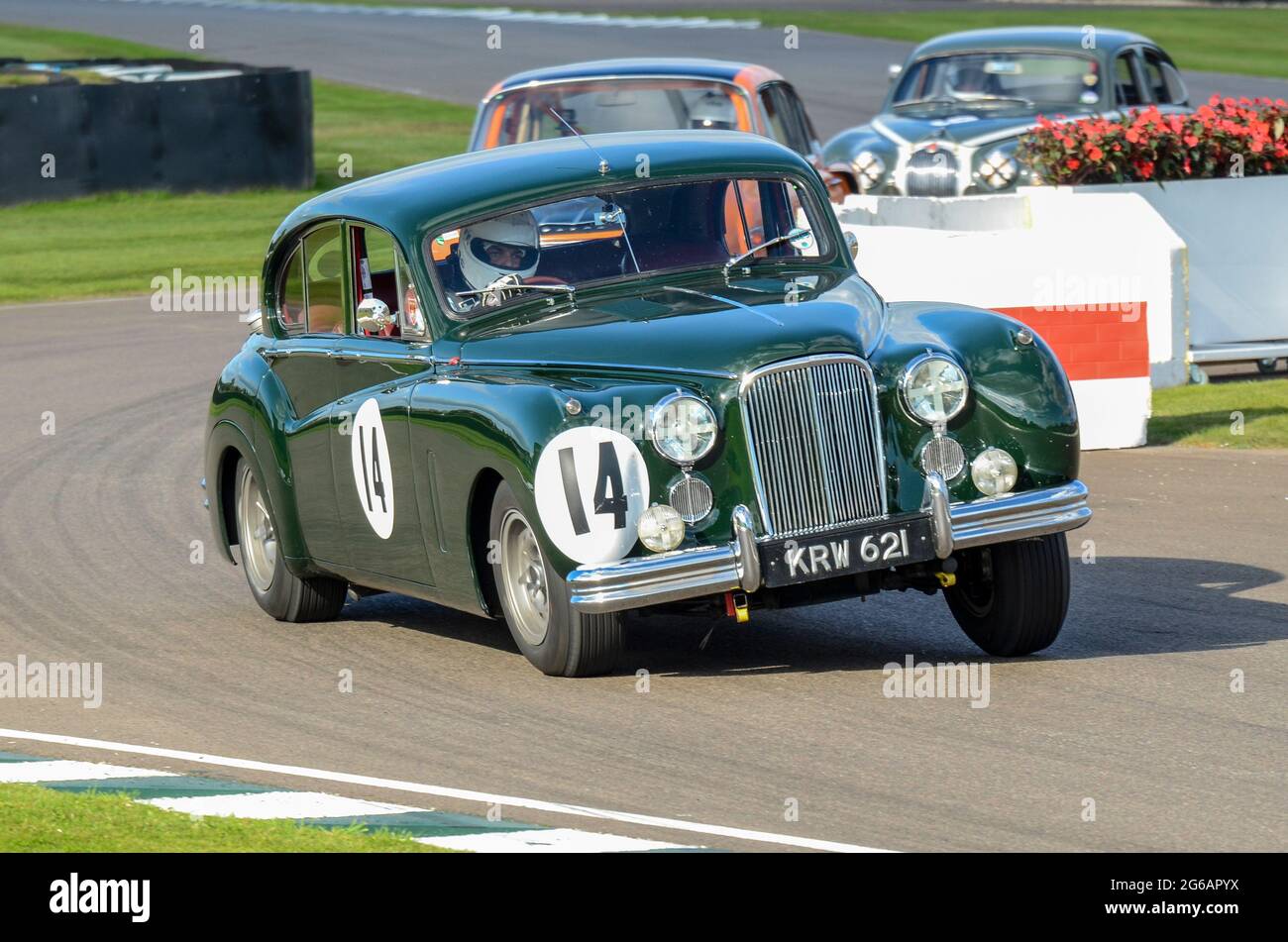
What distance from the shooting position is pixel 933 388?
26.5 feet

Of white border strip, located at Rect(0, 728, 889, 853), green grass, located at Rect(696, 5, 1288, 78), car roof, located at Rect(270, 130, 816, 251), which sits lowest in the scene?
green grass, located at Rect(696, 5, 1288, 78)

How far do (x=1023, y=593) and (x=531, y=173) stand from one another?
253 centimetres

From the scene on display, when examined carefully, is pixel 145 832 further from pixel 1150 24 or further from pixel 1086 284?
pixel 1150 24

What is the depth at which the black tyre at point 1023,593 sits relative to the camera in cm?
824

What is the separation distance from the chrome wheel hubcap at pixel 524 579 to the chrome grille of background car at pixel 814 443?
2.77 feet

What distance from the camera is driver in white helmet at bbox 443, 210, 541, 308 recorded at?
347 inches

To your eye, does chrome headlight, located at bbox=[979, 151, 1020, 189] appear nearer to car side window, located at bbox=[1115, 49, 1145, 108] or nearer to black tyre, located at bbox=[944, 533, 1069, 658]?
car side window, located at bbox=[1115, 49, 1145, 108]

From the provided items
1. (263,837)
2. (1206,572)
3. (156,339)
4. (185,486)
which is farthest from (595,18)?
(263,837)

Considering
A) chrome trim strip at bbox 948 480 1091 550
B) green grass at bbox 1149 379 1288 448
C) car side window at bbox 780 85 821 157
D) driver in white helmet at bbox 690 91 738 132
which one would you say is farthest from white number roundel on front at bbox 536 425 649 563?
car side window at bbox 780 85 821 157

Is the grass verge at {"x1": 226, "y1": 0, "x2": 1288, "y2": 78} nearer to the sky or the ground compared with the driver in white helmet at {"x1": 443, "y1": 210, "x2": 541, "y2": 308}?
nearer to the ground

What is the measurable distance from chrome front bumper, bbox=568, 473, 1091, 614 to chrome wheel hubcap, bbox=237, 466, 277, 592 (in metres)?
2.64
